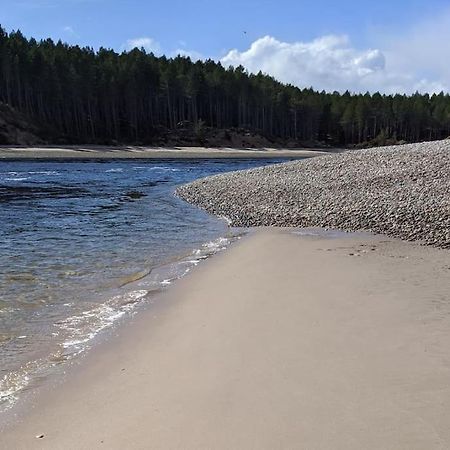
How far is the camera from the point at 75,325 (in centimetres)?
759

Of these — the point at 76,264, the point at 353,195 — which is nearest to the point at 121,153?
the point at 353,195

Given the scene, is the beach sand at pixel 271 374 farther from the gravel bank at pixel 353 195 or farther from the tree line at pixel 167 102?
the tree line at pixel 167 102

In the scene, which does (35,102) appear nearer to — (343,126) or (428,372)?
(343,126)

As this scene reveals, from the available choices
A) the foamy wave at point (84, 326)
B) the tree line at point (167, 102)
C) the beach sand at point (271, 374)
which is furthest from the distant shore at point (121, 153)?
the beach sand at point (271, 374)

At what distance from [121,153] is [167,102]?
33.5 metres

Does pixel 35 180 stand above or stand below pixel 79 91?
below

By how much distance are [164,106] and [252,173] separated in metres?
81.4

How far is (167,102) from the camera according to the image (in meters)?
103

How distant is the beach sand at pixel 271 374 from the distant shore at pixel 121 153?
194ft

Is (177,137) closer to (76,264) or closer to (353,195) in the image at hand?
(353,195)

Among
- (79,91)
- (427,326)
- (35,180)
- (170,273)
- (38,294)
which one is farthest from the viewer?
(79,91)

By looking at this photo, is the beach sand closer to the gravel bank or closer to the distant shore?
the gravel bank

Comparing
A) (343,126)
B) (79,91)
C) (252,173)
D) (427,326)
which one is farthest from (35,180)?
(343,126)

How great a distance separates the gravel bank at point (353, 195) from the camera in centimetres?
1382
